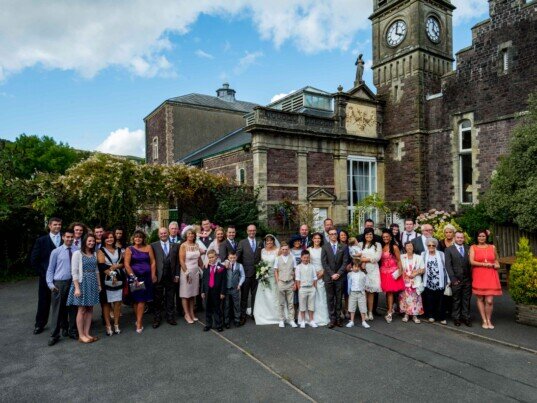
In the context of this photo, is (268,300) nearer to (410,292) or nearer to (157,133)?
(410,292)

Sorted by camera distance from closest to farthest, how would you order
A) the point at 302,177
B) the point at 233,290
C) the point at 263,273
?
the point at 233,290
the point at 263,273
the point at 302,177

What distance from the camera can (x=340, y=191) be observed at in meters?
17.9

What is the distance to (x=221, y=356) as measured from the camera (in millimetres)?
5531

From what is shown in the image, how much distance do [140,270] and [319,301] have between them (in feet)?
11.3

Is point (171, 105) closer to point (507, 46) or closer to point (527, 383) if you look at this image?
point (507, 46)

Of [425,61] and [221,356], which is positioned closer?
[221,356]

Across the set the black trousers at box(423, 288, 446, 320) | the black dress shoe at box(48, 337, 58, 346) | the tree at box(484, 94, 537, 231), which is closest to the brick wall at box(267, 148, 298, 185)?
the tree at box(484, 94, 537, 231)

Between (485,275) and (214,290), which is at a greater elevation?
(485,275)

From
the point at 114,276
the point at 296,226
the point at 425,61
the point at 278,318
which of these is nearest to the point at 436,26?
the point at 425,61

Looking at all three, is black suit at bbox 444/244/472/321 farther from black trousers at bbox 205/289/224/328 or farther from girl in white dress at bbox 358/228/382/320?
black trousers at bbox 205/289/224/328

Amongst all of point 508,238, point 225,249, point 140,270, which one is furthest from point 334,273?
point 508,238

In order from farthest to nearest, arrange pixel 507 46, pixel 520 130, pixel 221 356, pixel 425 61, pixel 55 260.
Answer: pixel 425 61 → pixel 507 46 → pixel 520 130 → pixel 55 260 → pixel 221 356

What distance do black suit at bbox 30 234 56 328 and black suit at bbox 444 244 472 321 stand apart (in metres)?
7.45

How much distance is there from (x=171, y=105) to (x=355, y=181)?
15706 mm
